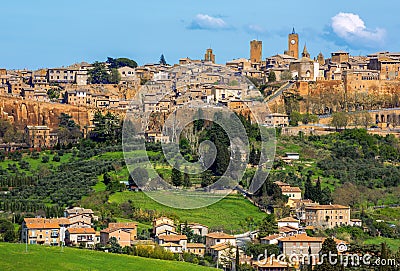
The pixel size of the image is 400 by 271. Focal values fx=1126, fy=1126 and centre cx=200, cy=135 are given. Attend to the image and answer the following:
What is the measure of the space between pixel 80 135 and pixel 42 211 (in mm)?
18164

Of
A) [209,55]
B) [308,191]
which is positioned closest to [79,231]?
[308,191]

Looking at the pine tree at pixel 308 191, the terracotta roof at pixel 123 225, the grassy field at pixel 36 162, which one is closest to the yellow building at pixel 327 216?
the pine tree at pixel 308 191

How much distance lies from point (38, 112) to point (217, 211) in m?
23.1

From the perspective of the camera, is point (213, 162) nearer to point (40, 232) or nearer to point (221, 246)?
point (221, 246)

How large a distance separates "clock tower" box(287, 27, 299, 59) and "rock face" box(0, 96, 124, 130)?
25013 millimetres

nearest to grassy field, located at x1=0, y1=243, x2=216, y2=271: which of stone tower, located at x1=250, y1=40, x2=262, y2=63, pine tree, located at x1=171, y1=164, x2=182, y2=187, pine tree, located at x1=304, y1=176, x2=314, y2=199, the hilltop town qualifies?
the hilltop town

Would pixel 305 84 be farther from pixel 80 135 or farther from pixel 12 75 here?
pixel 12 75

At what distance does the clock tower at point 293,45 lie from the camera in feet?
287

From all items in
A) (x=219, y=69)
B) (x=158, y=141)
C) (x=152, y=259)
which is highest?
(x=219, y=69)

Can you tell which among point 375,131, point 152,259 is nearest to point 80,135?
point 375,131

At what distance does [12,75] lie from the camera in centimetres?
7500

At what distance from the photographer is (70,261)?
33.2 metres

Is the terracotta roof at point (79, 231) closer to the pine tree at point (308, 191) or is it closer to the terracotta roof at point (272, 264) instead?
the terracotta roof at point (272, 264)

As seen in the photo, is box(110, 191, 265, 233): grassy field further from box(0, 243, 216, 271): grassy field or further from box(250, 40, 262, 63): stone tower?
box(250, 40, 262, 63): stone tower
